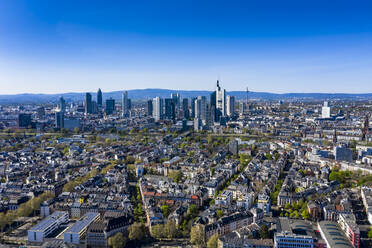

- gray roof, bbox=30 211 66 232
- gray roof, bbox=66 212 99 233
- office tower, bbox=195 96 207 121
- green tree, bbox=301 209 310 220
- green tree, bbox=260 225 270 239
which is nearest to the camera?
green tree, bbox=260 225 270 239

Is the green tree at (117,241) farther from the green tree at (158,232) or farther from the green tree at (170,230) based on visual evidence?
the green tree at (170,230)

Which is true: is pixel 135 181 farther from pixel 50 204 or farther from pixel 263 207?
pixel 263 207

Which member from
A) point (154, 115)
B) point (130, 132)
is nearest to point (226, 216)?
point (130, 132)

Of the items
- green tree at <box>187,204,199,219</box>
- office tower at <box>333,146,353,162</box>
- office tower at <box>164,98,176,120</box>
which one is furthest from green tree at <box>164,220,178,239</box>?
office tower at <box>164,98,176,120</box>

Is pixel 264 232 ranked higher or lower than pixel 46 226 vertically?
higher

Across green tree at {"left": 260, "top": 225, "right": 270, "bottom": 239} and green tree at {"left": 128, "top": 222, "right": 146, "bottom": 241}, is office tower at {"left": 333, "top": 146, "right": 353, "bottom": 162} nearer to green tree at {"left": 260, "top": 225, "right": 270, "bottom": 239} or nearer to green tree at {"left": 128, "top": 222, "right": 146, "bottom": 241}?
green tree at {"left": 260, "top": 225, "right": 270, "bottom": 239}

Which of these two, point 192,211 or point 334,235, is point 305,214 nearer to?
point 334,235

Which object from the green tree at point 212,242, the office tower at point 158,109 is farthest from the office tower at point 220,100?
the green tree at point 212,242

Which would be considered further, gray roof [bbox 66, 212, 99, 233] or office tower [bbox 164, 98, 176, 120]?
office tower [bbox 164, 98, 176, 120]

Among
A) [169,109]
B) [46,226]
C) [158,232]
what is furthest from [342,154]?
[169,109]
